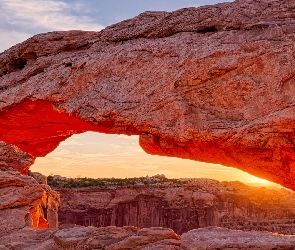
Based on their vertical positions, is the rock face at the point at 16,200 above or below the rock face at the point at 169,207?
above

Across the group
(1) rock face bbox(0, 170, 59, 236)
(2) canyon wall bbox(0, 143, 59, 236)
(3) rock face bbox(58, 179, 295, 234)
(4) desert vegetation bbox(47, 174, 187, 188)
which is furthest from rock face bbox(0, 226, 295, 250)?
(4) desert vegetation bbox(47, 174, 187, 188)

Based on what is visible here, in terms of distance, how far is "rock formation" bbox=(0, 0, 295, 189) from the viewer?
10.2 m

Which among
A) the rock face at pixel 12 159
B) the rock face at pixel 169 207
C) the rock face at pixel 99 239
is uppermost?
the rock face at pixel 12 159

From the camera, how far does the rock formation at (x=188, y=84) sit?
33.4 feet

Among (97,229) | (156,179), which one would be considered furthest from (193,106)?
(156,179)

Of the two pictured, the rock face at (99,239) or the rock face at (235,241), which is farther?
the rock face at (99,239)

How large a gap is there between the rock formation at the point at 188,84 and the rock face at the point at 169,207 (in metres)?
28.9

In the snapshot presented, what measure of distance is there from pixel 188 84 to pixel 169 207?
31798mm

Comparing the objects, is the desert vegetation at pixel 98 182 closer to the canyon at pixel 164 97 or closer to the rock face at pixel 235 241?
the canyon at pixel 164 97

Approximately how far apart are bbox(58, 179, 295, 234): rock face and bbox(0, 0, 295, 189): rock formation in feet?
94.9

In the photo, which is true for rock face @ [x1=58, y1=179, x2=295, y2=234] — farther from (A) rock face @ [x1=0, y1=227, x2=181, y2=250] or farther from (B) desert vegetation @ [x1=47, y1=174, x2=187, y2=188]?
(A) rock face @ [x1=0, y1=227, x2=181, y2=250]

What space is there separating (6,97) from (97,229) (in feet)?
21.9

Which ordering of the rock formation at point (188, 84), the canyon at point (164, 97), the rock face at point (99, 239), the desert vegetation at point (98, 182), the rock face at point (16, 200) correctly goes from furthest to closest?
the desert vegetation at point (98, 182), the rock face at point (16, 200), the rock formation at point (188, 84), the canyon at point (164, 97), the rock face at point (99, 239)

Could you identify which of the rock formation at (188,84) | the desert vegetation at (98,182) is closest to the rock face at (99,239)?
the rock formation at (188,84)
